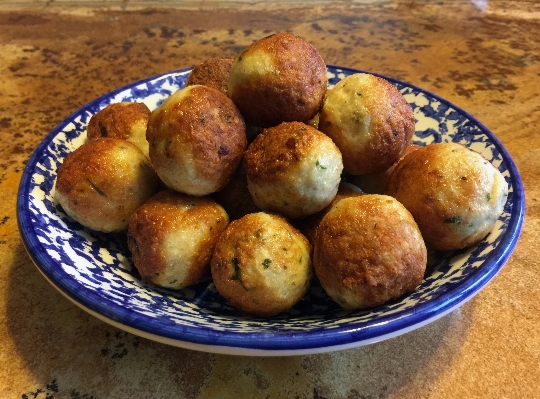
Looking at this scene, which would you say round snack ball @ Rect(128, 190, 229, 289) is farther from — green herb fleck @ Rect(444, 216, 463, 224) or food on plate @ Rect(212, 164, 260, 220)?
green herb fleck @ Rect(444, 216, 463, 224)

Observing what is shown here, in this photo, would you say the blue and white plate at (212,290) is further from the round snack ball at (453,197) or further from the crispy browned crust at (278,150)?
the crispy browned crust at (278,150)

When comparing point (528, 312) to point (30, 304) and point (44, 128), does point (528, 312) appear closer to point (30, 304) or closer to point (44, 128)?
point (30, 304)

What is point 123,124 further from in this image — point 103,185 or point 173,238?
point 173,238

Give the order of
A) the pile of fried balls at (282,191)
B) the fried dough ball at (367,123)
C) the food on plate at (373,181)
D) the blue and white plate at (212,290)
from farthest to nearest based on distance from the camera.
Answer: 1. the food on plate at (373,181)
2. the fried dough ball at (367,123)
3. the pile of fried balls at (282,191)
4. the blue and white plate at (212,290)

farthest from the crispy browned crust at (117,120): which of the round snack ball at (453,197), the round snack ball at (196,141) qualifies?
the round snack ball at (453,197)

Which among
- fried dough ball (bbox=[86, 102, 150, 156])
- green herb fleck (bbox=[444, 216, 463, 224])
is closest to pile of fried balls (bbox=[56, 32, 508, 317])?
green herb fleck (bbox=[444, 216, 463, 224])
